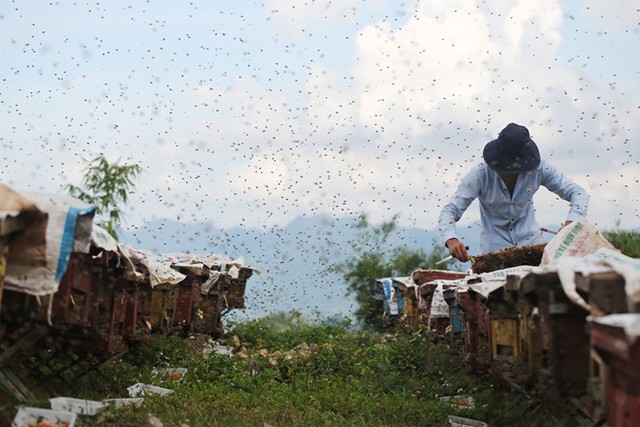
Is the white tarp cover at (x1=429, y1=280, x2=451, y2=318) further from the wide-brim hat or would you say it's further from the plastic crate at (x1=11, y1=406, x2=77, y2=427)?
the plastic crate at (x1=11, y1=406, x2=77, y2=427)

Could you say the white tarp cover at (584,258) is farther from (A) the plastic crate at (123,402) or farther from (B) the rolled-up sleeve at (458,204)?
(A) the plastic crate at (123,402)

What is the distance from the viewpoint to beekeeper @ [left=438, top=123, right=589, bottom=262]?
31.5 feet

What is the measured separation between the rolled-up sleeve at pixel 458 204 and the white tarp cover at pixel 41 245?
15.0 ft

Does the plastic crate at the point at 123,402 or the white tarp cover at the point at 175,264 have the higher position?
the white tarp cover at the point at 175,264

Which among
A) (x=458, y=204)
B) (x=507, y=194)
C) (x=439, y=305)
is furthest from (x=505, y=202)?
(x=439, y=305)

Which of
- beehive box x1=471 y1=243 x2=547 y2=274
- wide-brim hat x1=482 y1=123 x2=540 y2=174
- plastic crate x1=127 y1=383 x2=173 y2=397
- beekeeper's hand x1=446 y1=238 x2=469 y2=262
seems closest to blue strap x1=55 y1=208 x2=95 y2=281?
plastic crate x1=127 y1=383 x2=173 y2=397

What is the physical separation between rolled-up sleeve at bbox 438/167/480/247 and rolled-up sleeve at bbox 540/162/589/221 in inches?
29.0

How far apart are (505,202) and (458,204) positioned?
538 millimetres

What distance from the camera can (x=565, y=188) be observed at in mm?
10000

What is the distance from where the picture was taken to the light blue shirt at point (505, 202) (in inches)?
391

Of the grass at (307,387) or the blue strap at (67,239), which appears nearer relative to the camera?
the blue strap at (67,239)

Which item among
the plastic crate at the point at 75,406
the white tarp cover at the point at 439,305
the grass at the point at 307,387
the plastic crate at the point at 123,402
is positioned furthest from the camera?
the white tarp cover at the point at 439,305

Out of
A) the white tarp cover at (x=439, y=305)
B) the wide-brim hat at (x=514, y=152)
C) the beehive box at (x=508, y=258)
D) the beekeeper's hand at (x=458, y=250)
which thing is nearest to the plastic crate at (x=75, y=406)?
the beekeeper's hand at (x=458, y=250)

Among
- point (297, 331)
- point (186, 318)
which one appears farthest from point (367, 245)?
point (186, 318)
